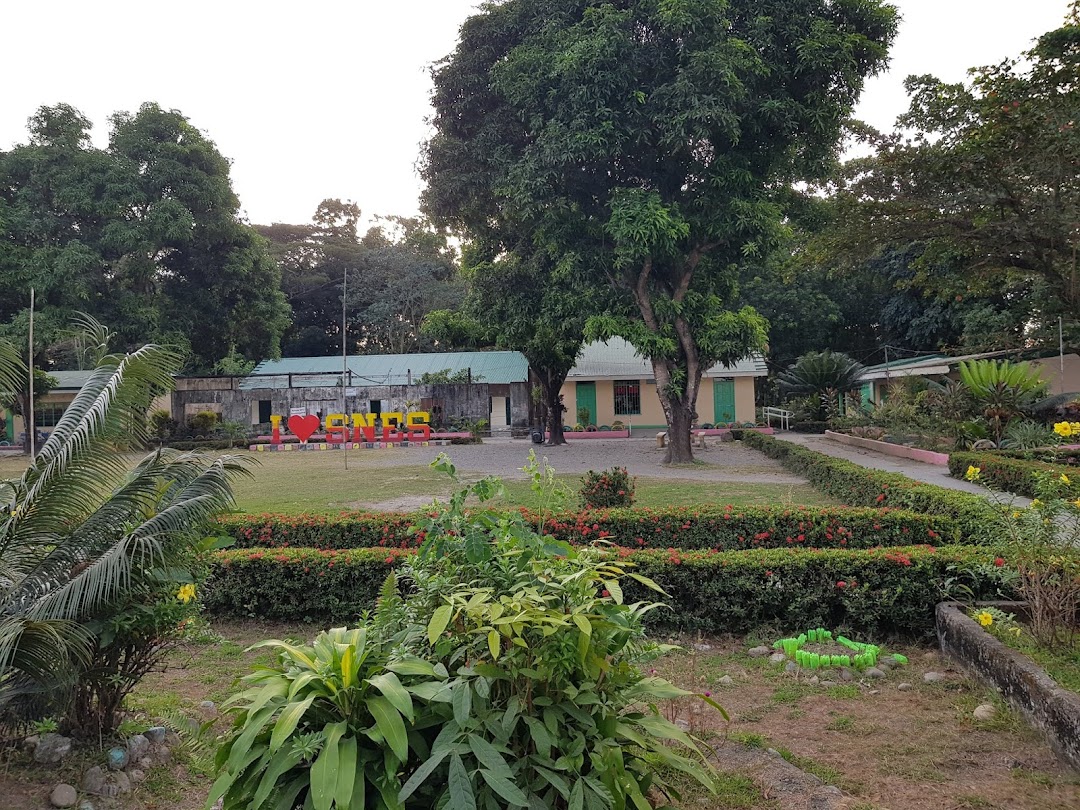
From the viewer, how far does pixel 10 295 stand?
28.9 m

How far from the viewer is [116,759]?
3416 mm

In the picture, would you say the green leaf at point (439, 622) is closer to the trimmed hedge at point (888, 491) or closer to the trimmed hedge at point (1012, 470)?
the trimmed hedge at point (888, 491)

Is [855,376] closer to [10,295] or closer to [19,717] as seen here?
[19,717]

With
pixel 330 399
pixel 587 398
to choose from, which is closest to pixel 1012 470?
pixel 587 398

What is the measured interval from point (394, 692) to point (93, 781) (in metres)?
1.96

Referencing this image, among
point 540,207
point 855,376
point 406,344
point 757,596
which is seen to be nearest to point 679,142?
point 540,207

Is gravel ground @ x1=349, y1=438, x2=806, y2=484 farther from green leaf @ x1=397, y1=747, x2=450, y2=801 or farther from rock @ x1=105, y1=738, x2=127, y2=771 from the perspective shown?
green leaf @ x1=397, y1=747, x2=450, y2=801

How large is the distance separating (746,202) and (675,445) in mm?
5913

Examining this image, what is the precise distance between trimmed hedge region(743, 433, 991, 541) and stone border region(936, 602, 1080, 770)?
2.53 ft

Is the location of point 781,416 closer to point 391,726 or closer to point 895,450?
point 895,450

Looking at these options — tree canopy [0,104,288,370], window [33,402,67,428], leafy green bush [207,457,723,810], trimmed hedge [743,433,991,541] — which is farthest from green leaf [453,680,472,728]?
window [33,402,67,428]

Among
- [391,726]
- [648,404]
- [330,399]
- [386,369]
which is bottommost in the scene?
[391,726]

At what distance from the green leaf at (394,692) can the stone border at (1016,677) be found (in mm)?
2868

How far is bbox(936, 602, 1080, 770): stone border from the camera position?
3.28 meters
